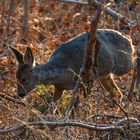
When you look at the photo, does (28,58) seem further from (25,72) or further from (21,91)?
(21,91)

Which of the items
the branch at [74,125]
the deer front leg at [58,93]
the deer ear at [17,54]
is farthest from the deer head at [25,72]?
the branch at [74,125]

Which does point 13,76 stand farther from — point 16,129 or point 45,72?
point 16,129

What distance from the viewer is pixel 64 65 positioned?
10.1 m

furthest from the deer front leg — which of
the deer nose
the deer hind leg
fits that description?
the deer hind leg

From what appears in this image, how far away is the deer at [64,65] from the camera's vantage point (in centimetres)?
988

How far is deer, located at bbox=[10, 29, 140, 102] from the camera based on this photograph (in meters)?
9.88

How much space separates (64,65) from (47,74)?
0.32 metres

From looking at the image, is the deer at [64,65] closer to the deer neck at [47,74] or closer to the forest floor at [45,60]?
the deer neck at [47,74]

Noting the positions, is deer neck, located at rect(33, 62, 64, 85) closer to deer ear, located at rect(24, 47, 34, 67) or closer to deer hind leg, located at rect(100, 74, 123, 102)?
deer ear, located at rect(24, 47, 34, 67)

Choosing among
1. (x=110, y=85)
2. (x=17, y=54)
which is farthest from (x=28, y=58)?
(x=110, y=85)

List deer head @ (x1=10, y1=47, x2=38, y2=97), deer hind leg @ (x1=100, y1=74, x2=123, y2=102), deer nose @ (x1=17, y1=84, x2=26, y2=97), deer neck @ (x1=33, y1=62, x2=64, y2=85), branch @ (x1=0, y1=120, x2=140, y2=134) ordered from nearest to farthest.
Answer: branch @ (x1=0, y1=120, x2=140, y2=134) → deer nose @ (x1=17, y1=84, x2=26, y2=97) → deer head @ (x1=10, y1=47, x2=38, y2=97) → deer neck @ (x1=33, y1=62, x2=64, y2=85) → deer hind leg @ (x1=100, y1=74, x2=123, y2=102)

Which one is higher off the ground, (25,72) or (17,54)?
(17,54)

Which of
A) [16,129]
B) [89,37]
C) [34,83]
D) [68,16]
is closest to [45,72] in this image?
[34,83]

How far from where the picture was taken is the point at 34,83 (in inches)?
392
